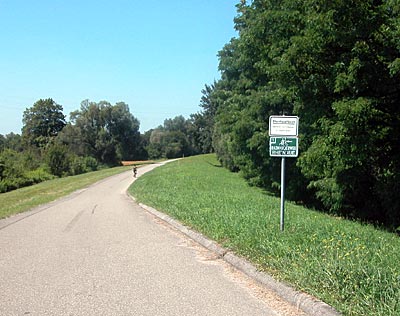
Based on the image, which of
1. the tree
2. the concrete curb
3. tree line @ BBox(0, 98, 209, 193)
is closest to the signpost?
the concrete curb

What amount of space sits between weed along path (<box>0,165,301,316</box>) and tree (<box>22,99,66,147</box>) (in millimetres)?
103132

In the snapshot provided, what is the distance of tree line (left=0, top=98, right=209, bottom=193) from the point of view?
6175 centimetres

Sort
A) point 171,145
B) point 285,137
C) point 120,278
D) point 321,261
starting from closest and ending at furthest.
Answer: point 321,261 < point 120,278 < point 285,137 < point 171,145

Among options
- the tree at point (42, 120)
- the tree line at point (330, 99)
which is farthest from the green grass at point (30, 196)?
the tree at point (42, 120)

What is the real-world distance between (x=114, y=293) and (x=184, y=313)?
4.13 feet

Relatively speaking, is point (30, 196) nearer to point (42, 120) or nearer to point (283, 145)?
point (283, 145)

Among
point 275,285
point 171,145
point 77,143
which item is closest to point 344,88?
point 275,285

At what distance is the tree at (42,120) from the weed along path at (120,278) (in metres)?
103

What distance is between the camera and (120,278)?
6652mm

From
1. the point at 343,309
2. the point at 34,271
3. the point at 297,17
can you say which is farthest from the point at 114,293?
the point at 297,17

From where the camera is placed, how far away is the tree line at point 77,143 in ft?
203

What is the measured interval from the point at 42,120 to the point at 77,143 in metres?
29.0

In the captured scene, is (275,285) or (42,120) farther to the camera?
(42,120)

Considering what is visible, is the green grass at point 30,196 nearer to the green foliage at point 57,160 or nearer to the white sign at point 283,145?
the white sign at point 283,145
